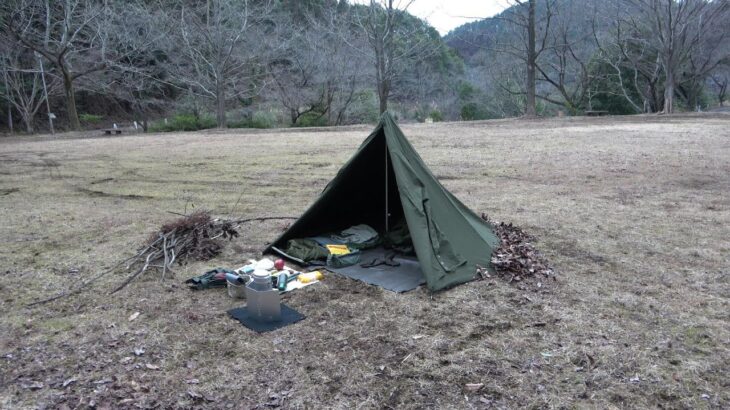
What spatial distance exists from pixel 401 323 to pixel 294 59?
82.9 feet

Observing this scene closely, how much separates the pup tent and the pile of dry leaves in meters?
0.10

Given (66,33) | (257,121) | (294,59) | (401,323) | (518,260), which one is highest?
Answer: (66,33)

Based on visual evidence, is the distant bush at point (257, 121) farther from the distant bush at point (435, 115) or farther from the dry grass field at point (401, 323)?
the dry grass field at point (401, 323)

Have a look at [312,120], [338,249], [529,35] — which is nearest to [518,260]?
[338,249]

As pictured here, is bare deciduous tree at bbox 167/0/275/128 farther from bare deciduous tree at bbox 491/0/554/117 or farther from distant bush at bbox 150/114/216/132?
bare deciduous tree at bbox 491/0/554/117

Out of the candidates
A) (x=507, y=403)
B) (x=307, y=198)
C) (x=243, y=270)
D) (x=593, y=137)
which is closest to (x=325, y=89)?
(x=593, y=137)

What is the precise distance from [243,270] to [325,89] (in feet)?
79.7

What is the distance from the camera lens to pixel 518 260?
4879 mm

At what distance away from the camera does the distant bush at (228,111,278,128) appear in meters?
26.5

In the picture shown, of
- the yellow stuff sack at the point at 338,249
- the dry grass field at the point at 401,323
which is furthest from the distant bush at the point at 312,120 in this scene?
the yellow stuff sack at the point at 338,249

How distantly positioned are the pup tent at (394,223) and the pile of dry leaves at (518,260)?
0.10 metres

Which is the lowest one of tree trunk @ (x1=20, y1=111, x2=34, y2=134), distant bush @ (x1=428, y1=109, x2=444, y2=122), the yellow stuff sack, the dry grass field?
the dry grass field

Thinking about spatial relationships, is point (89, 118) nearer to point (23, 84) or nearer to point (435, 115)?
point (23, 84)

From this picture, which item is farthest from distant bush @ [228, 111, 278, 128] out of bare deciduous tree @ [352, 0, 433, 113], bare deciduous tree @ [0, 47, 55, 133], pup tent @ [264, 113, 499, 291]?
pup tent @ [264, 113, 499, 291]
